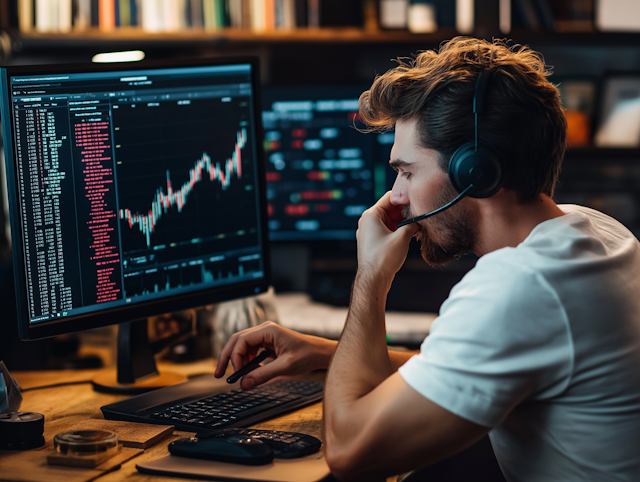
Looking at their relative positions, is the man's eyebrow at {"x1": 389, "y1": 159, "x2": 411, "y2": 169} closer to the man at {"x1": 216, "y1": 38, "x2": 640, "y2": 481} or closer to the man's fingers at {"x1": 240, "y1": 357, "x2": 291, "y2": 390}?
the man at {"x1": 216, "y1": 38, "x2": 640, "y2": 481}

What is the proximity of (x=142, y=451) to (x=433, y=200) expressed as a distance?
53cm

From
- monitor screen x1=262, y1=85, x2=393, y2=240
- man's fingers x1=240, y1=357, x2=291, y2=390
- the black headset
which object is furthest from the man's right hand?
monitor screen x1=262, y1=85, x2=393, y2=240

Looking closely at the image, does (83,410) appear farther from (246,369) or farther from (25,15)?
(25,15)

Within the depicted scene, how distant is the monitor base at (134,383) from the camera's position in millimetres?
1162

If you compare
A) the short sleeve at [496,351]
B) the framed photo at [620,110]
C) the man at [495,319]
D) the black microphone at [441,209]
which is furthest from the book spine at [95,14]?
the short sleeve at [496,351]

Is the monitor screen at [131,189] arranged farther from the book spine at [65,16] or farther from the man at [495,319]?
the book spine at [65,16]

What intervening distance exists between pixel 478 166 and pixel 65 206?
0.58m

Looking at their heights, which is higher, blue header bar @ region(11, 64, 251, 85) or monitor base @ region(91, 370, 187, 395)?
blue header bar @ region(11, 64, 251, 85)

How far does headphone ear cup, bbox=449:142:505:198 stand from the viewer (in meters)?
0.94

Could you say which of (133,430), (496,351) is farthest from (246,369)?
(496,351)

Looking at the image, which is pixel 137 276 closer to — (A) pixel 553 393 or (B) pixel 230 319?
(B) pixel 230 319

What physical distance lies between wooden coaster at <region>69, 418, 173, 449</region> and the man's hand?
352mm

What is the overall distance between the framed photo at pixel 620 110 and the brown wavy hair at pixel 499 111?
1426 mm

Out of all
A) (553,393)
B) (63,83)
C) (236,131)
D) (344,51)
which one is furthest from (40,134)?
(344,51)
